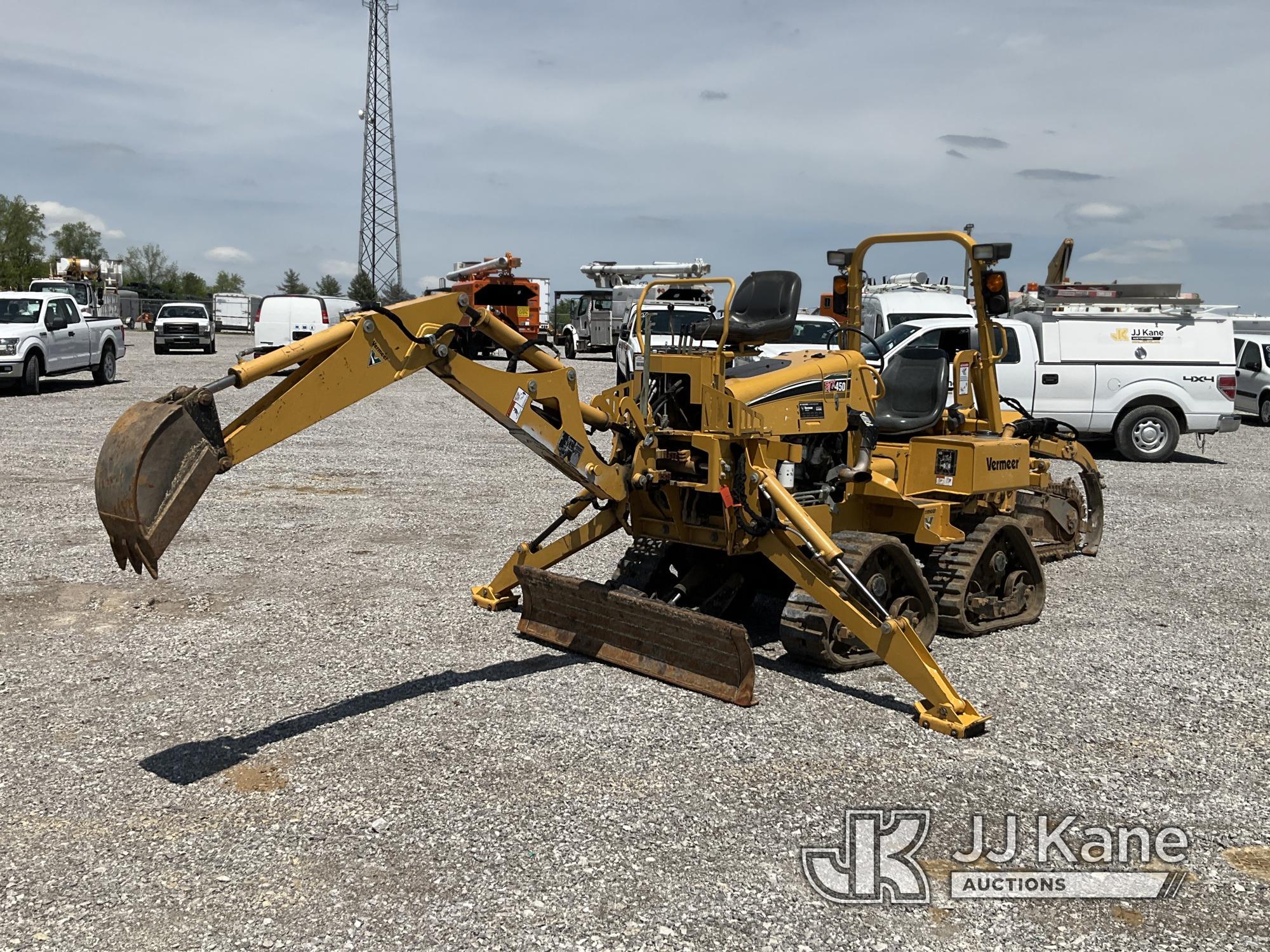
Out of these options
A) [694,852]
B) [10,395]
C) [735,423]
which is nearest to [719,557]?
[735,423]

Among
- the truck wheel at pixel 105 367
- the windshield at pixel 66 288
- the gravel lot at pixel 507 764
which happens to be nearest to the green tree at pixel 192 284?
the windshield at pixel 66 288

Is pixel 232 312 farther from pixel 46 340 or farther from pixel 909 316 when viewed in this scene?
pixel 909 316

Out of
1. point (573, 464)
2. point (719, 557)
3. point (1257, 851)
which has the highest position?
point (573, 464)

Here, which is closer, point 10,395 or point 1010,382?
point 1010,382

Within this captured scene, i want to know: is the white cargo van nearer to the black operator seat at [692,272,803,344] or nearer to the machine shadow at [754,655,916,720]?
the black operator seat at [692,272,803,344]

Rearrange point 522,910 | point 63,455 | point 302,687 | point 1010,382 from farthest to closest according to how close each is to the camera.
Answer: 1. point 1010,382
2. point 63,455
3. point 302,687
4. point 522,910

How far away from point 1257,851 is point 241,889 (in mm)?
3956

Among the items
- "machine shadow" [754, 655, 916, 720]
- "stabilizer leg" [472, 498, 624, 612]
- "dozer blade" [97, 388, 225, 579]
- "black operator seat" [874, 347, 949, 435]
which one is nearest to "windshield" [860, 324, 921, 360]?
"black operator seat" [874, 347, 949, 435]

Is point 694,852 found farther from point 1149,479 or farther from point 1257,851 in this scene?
point 1149,479

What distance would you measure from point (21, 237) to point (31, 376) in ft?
Result: 254

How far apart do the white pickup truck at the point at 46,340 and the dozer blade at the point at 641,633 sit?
60.3 feet

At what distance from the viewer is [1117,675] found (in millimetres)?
6965

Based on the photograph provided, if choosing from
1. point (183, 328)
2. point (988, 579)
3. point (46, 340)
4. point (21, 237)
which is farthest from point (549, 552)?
point (21, 237)

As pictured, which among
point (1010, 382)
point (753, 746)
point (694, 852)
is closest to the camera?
point (694, 852)
